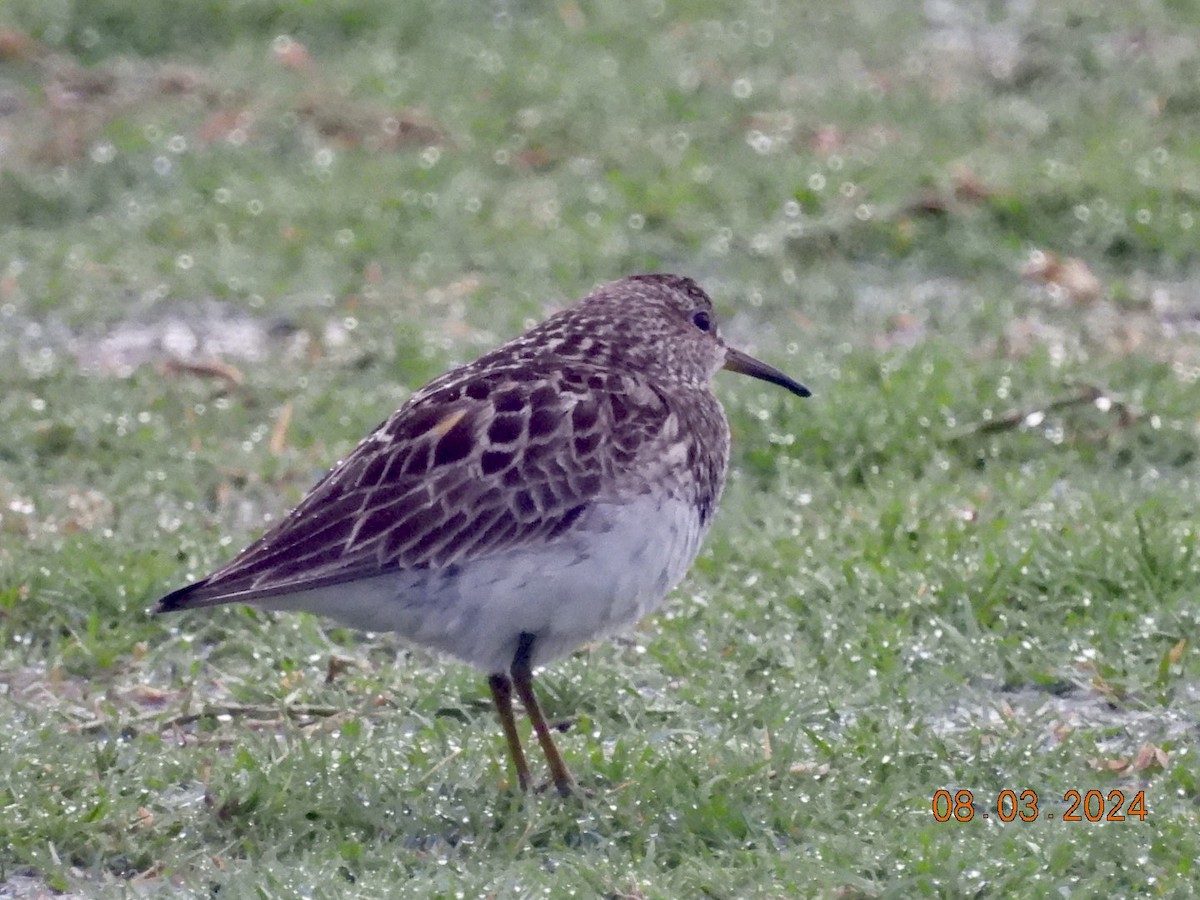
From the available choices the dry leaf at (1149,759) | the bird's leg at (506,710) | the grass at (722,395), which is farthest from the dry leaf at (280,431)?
the dry leaf at (1149,759)

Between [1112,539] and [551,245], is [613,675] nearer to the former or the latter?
[1112,539]

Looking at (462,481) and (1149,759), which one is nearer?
(462,481)

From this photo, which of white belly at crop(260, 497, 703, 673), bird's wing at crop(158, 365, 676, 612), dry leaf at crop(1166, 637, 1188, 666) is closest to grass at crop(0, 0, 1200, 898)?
dry leaf at crop(1166, 637, 1188, 666)

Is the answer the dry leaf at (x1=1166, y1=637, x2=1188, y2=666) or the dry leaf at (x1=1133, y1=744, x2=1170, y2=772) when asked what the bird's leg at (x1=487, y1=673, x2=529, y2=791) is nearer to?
the dry leaf at (x1=1133, y1=744, x2=1170, y2=772)

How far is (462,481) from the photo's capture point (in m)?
4.95

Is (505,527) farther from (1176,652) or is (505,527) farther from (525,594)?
(1176,652)

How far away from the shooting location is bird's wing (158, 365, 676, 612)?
191 inches

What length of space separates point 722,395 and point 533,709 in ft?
9.34

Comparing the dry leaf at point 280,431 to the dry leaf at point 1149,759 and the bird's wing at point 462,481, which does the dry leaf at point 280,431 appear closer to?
the bird's wing at point 462,481

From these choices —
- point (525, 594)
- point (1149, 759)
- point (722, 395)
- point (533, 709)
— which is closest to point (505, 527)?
point (525, 594)

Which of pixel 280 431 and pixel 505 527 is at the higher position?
pixel 505 527

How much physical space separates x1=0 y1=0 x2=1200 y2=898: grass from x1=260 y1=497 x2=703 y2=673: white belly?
404 mm

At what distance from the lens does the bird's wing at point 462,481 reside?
4.84 meters

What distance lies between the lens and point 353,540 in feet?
16.0
